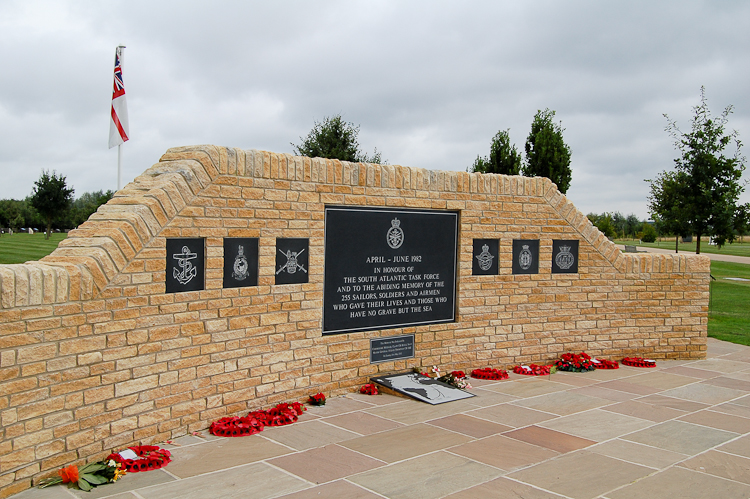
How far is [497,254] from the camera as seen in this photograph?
8750 millimetres

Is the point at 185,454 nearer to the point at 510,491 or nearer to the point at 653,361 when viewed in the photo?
the point at 510,491

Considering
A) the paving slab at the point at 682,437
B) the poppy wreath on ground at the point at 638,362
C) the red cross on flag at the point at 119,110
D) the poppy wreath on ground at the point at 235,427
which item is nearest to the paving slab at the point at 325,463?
the poppy wreath on ground at the point at 235,427

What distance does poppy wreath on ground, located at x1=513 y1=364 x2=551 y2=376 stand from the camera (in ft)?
29.0

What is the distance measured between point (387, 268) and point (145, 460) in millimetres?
3761

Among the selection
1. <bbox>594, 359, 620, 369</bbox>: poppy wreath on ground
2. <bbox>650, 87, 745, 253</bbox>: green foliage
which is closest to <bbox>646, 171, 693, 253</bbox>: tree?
<bbox>650, 87, 745, 253</bbox>: green foliage

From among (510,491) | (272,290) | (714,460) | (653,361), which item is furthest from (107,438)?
(653,361)

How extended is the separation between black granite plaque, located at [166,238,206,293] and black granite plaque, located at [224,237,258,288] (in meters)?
0.28

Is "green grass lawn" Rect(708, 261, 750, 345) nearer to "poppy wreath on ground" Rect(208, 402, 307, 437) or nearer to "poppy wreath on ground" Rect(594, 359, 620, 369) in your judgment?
"poppy wreath on ground" Rect(594, 359, 620, 369)

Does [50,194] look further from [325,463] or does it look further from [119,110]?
[325,463]

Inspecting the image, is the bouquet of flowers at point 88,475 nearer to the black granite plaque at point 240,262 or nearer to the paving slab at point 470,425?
the black granite plaque at point 240,262

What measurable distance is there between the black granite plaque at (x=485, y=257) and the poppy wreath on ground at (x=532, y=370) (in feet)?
4.76

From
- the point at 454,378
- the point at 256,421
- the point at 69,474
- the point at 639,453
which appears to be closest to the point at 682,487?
the point at 639,453

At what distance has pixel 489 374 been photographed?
8461 millimetres

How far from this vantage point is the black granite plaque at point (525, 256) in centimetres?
893
